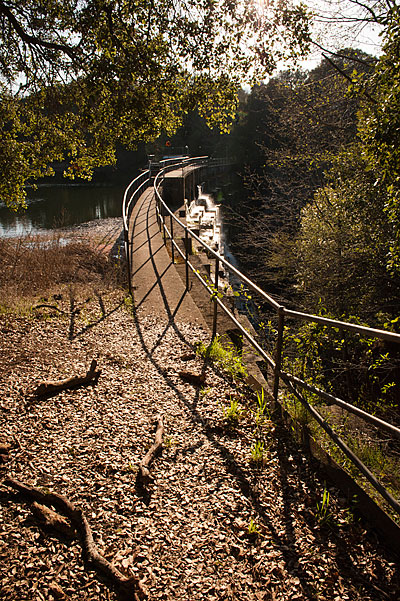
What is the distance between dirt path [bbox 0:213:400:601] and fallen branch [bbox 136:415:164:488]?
6cm

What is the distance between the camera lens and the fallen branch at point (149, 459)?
2.67 metres

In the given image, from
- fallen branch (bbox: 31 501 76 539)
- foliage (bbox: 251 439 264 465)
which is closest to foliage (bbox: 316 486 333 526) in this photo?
foliage (bbox: 251 439 264 465)

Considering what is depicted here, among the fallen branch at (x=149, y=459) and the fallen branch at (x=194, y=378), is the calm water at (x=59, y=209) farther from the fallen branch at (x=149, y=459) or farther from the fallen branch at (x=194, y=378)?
the fallen branch at (x=149, y=459)

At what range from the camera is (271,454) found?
2998mm

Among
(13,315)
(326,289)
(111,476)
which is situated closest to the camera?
(111,476)

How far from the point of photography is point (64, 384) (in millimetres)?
3787

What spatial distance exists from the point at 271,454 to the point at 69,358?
2.70 m

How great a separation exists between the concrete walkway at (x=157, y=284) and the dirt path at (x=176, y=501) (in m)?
2.07

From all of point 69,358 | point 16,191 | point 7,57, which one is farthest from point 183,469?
point 7,57

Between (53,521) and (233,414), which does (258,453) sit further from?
(53,521)

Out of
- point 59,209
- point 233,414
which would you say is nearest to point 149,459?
point 233,414

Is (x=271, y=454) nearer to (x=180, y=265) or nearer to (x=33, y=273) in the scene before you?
(x=180, y=265)

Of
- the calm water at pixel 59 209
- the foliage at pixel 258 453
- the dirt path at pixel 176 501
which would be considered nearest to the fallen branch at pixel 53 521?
the dirt path at pixel 176 501

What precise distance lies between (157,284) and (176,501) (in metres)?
5.40
